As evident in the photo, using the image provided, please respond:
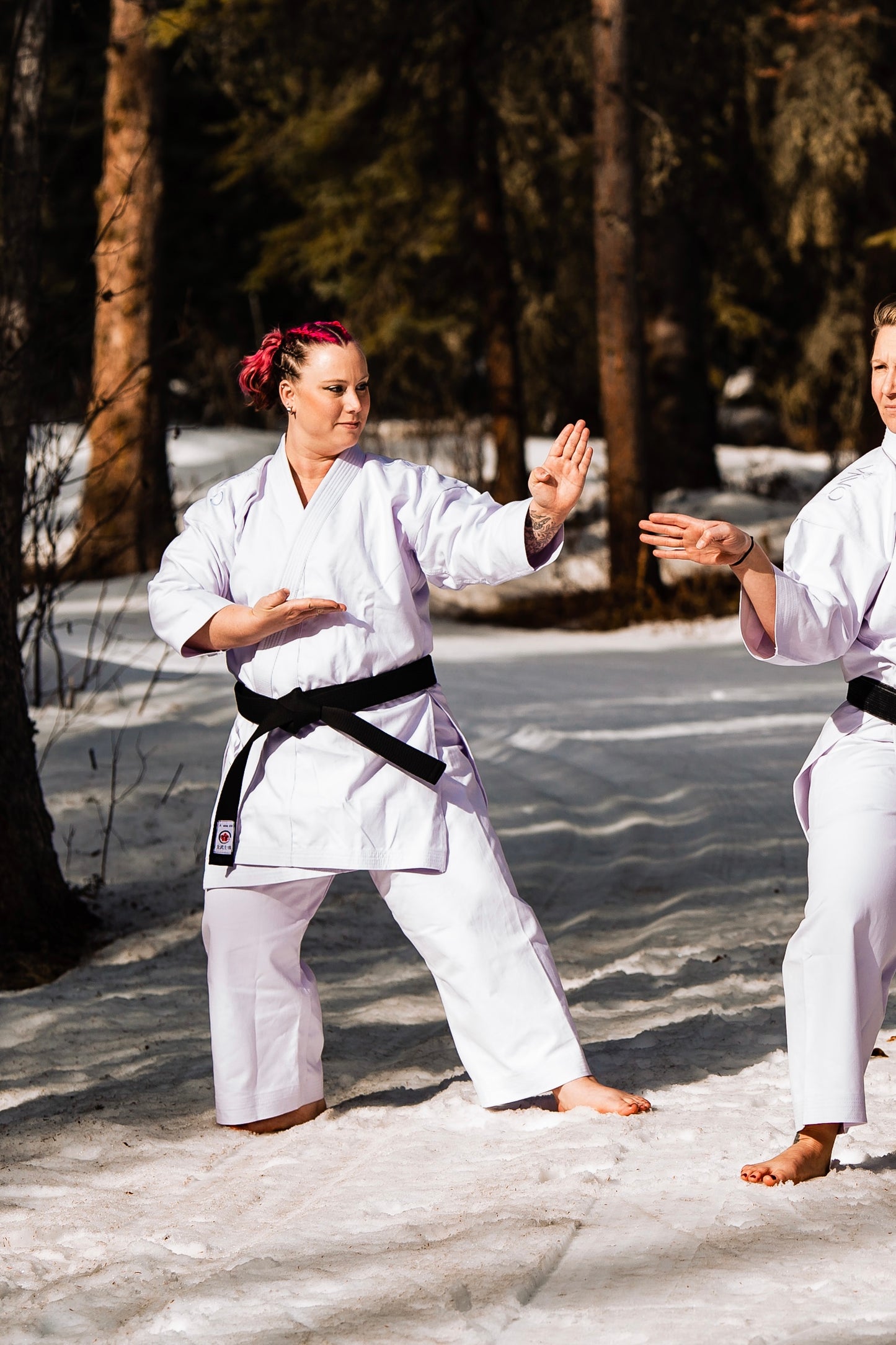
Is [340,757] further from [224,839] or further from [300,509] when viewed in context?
[300,509]

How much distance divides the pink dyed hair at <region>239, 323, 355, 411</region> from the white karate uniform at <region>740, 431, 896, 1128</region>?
1119 millimetres

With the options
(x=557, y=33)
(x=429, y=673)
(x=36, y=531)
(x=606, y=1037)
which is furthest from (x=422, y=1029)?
(x=557, y=33)

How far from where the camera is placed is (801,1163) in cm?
286

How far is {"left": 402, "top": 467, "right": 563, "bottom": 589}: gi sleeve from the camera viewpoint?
3.19m

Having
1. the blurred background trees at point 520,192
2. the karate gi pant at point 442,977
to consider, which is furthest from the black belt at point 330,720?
the blurred background trees at point 520,192

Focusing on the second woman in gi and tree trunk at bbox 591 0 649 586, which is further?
tree trunk at bbox 591 0 649 586

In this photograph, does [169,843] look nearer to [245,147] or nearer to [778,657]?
[778,657]

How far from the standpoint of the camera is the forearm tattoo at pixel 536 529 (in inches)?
125

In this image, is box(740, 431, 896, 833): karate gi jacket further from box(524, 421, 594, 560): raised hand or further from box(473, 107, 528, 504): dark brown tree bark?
box(473, 107, 528, 504): dark brown tree bark

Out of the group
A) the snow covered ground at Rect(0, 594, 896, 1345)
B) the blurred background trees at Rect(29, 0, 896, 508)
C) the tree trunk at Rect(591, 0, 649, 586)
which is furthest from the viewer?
the blurred background trees at Rect(29, 0, 896, 508)

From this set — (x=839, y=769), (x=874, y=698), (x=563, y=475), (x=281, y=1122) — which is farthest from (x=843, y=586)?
(x=281, y=1122)

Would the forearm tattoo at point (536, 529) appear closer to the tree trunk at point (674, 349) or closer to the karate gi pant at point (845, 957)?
the karate gi pant at point (845, 957)

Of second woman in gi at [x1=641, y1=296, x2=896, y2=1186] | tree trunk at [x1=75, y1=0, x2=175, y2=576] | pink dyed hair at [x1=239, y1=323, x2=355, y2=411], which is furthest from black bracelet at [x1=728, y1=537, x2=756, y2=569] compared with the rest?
tree trunk at [x1=75, y1=0, x2=175, y2=576]

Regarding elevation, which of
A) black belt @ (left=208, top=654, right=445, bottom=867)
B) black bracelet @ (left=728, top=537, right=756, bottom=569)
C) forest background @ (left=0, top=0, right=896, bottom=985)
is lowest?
black belt @ (left=208, top=654, right=445, bottom=867)
